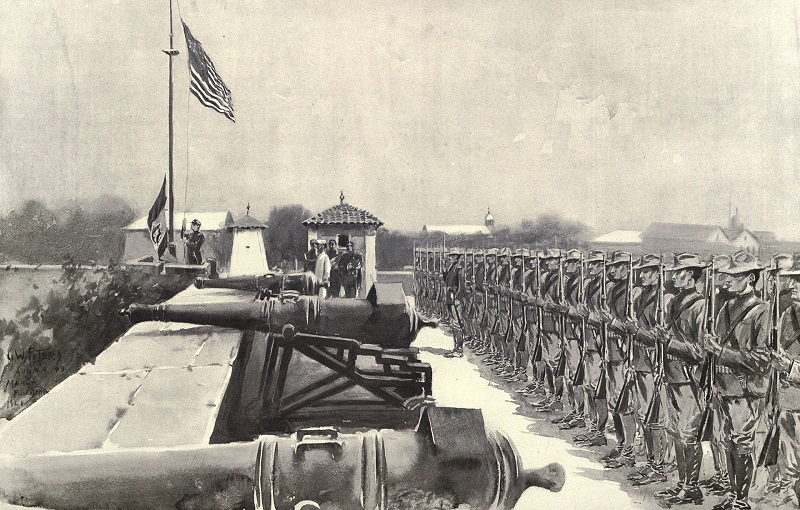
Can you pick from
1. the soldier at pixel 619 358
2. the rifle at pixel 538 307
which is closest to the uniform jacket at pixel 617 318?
the soldier at pixel 619 358

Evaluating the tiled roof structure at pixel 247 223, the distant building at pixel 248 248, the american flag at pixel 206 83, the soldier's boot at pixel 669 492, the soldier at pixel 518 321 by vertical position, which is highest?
the american flag at pixel 206 83

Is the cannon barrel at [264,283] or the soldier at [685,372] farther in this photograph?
the cannon barrel at [264,283]

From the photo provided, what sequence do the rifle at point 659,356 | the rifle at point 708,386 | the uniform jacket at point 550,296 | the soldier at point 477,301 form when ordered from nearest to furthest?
1. the rifle at point 708,386
2. the rifle at point 659,356
3. the uniform jacket at point 550,296
4. the soldier at point 477,301

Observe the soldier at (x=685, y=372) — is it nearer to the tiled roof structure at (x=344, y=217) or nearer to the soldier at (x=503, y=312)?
the tiled roof structure at (x=344, y=217)

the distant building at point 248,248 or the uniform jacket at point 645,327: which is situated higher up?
the distant building at point 248,248

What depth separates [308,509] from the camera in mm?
1874

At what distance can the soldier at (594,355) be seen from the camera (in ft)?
19.0

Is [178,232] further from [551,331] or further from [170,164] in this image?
[551,331]

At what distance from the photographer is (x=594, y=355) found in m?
6.43

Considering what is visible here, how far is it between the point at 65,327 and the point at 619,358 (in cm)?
528

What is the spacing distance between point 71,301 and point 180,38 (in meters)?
2.77

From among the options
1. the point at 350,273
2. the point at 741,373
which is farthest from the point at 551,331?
the point at 741,373

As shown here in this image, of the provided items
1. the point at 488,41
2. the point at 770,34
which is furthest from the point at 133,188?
the point at 770,34

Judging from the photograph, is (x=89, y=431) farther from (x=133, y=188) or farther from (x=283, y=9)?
(x=283, y=9)
